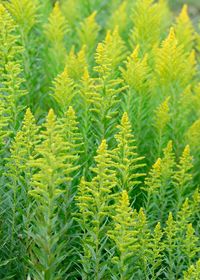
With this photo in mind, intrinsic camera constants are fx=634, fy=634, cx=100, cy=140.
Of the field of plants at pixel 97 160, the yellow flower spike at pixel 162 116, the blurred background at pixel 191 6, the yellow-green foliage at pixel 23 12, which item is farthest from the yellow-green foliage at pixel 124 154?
the blurred background at pixel 191 6

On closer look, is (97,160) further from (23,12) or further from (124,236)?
(23,12)

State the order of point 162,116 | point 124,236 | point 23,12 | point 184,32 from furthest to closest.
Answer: point 184,32 < point 23,12 < point 162,116 < point 124,236

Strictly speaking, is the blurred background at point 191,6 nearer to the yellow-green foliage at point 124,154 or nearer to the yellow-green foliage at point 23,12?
the yellow-green foliage at point 23,12

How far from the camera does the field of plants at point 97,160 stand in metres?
2.59

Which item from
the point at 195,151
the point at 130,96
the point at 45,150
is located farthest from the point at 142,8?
the point at 45,150

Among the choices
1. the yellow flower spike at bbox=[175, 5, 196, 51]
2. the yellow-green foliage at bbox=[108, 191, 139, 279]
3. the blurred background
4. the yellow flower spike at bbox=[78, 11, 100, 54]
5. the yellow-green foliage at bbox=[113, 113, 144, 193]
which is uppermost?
the blurred background

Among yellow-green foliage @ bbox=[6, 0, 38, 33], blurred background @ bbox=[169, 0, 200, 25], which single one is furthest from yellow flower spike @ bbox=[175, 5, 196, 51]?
blurred background @ bbox=[169, 0, 200, 25]

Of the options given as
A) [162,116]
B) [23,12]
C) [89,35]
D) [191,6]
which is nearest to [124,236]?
[162,116]

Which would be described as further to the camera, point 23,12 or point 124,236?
point 23,12

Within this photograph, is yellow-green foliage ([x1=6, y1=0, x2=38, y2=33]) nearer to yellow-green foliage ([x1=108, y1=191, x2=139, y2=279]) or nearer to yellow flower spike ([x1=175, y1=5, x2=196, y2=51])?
yellow flower spike ([x1=175, y1=5, x2=196, y2=51])

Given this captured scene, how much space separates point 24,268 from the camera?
2859 millimetres

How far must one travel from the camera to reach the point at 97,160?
2.57m

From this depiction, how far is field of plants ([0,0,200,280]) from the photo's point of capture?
2.59m

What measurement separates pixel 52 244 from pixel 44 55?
1.83 meters
